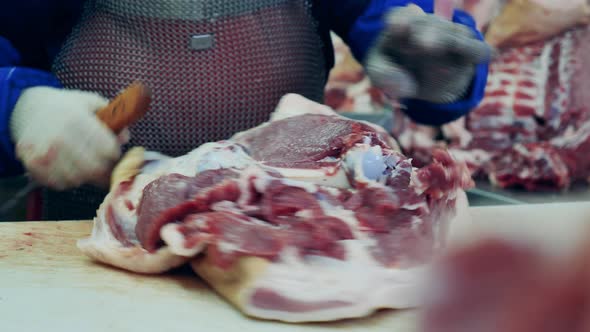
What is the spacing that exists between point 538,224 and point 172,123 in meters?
1.79

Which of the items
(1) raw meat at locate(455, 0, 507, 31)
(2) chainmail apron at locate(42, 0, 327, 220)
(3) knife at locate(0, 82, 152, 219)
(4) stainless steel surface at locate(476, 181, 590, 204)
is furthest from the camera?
(1) raw meat at locate(455, 0, 507, 31)

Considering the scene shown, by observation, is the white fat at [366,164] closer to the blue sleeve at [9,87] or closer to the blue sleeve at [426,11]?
the blue sleeve at [426,11]

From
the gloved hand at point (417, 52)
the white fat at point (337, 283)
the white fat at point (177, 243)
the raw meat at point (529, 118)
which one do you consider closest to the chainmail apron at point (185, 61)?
the gloved hand at point (417, 52)

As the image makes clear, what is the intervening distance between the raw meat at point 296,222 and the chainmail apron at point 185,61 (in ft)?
1.56

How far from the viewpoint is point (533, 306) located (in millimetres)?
345

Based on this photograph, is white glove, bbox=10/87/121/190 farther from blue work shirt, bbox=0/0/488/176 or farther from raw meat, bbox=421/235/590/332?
raw meat, bbox=421/235/590/332

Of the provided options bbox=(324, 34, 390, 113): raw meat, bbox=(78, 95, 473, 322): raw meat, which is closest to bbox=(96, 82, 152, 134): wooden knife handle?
bbox=(78, 95, 473, 322): raw meat

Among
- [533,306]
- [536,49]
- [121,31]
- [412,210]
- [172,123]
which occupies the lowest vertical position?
[536,49]

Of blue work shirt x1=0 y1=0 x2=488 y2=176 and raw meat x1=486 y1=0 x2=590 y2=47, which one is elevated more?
blue work shirt x1=0 y1=0 x2=488 y2=176

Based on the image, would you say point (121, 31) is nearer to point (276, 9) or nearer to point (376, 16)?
point (276, 9)

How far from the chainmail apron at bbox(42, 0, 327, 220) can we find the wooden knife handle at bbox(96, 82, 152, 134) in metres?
0.42

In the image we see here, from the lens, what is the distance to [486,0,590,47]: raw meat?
399 cm

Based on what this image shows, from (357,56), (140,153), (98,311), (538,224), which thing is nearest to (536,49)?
(357,56)

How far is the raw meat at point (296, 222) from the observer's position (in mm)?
1226
